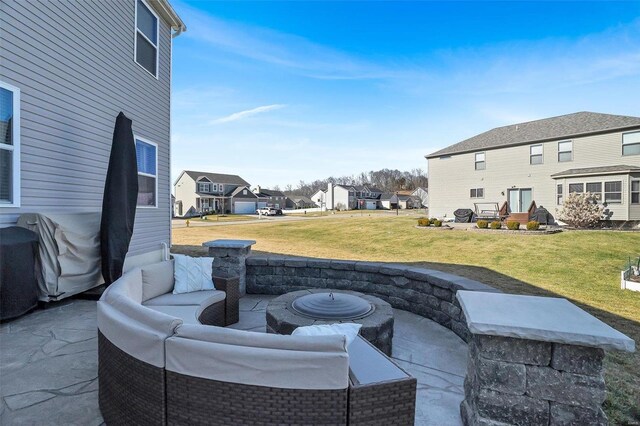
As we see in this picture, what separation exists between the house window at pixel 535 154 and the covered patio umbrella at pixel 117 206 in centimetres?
2142

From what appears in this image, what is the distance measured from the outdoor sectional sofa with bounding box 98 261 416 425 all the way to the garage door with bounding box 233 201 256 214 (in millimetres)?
46591

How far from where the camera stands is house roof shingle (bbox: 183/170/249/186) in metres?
43.8

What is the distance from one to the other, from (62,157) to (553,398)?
6937 millimetres

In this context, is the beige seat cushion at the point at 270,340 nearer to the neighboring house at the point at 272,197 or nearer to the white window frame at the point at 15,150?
the white window frame at the point at 15,150

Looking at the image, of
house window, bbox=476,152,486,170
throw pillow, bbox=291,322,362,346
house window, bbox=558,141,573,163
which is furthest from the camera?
house window, bbox=476,152,486,170

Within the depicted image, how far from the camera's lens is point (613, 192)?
52.9 ft

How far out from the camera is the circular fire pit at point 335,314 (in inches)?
133

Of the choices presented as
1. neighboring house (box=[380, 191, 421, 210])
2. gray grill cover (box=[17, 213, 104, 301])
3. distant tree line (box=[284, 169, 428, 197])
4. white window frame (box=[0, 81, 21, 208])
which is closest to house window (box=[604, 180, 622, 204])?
gray grill cover (box=[17, 213, 104, 301])

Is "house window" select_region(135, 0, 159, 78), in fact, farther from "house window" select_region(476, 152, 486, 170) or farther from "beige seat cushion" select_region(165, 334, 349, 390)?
"house window" select_region(476, 152, 486, 170)

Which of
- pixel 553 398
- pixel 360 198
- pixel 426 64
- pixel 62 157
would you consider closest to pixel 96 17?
pixel 62 157

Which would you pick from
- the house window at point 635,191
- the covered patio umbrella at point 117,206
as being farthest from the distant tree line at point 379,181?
the covered patio umbrella at point 117,206

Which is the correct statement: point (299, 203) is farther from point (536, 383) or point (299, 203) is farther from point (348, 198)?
point (536, 383)

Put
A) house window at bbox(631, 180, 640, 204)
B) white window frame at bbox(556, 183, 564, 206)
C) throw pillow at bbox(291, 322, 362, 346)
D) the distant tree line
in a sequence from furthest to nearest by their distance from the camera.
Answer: the distant tree line → white window frame at bbox(556, 183, 564, 206) → house window at bbox(631, 180, 640, 204) → throw pillow at bbox(291, 322, 362, 346)

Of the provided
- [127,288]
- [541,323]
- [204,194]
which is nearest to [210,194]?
[204,194]
